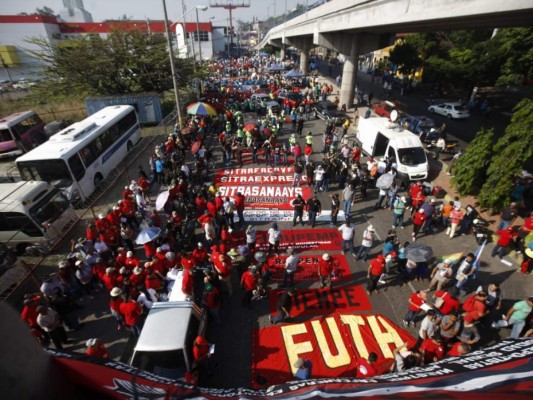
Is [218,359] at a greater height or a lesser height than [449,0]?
lesser

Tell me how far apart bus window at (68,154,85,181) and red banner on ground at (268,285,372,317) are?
1127 centimetres

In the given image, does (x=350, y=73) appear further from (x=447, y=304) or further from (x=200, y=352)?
(x=200, y=352)

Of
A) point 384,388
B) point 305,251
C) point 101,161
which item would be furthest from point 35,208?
point 384,388

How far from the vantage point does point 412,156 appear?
16.3m

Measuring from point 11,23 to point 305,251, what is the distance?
322ft

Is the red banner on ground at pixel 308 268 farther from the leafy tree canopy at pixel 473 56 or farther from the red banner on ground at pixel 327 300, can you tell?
the leafy tree canopy at pixel 473 56

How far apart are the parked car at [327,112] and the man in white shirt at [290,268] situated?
20.2 m

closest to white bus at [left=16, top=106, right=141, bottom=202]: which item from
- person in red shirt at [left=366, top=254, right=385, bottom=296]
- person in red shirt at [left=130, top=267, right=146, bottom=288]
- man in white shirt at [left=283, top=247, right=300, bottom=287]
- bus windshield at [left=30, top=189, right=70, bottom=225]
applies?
bus windshield at [left=30, top=189, right=70, bottom=225]

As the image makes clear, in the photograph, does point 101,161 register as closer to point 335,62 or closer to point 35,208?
point 35,208

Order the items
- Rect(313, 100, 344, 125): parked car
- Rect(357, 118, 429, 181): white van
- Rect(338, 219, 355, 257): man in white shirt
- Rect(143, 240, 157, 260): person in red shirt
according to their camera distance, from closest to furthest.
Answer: Rect(143, 240, 157, 260): person in red shirt
Rect(338, 219, 355, 257): man in white shirt
Rect(357, 118, 429, 181): white van
Rect(313, 100, 344, 125): parked car

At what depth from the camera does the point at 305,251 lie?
39.2ft

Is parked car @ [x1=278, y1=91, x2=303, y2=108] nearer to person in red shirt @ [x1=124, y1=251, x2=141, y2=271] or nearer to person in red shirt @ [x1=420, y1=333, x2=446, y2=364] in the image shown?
person in red shirt @ [x1=124, y1=251, x2=141, y2=271]

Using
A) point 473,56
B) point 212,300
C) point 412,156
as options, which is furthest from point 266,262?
point 473,56

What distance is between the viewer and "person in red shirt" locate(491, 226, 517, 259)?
10562mm
